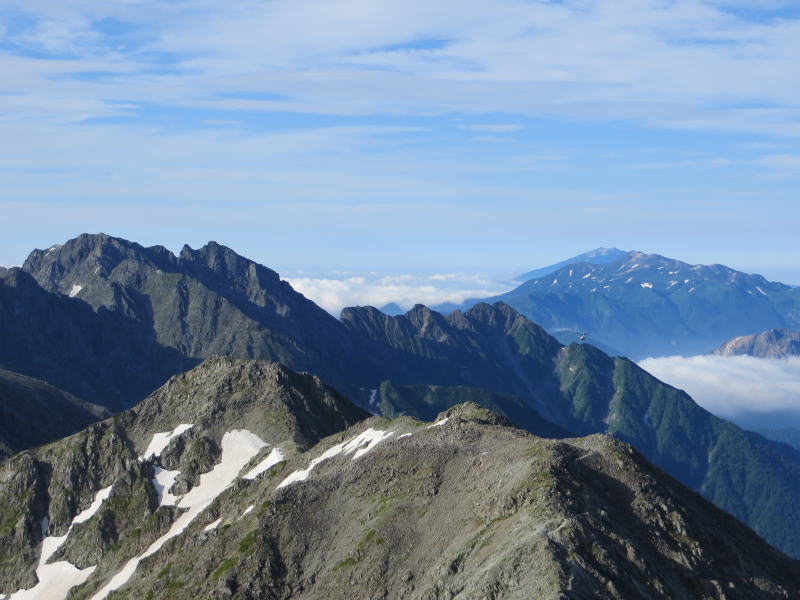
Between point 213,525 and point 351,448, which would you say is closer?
point 351,448

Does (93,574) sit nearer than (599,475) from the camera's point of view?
No

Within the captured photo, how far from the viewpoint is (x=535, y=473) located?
137 meters

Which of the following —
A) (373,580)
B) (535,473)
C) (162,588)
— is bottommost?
(162,588)

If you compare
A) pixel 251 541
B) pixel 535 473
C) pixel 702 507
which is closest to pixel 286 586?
Result: pixel 251 541

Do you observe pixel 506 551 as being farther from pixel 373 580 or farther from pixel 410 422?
pixel 410 422

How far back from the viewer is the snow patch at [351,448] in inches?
6993

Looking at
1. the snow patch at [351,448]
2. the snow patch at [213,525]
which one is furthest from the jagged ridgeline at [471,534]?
the snow patch at [213,525]

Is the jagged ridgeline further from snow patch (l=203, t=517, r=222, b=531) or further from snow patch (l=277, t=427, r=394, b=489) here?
snow patch (l=203, t=517, r=222, b=531)

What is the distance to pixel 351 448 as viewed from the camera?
18188 cm

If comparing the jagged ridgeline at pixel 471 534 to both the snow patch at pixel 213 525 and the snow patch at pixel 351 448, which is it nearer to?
the snow patch at pixel 351 448

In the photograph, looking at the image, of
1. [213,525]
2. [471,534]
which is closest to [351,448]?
[213,525]

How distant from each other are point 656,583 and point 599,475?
87.4 feet

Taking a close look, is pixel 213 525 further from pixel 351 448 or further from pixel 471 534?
pixel 471 534

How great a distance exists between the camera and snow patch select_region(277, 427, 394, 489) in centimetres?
17762
